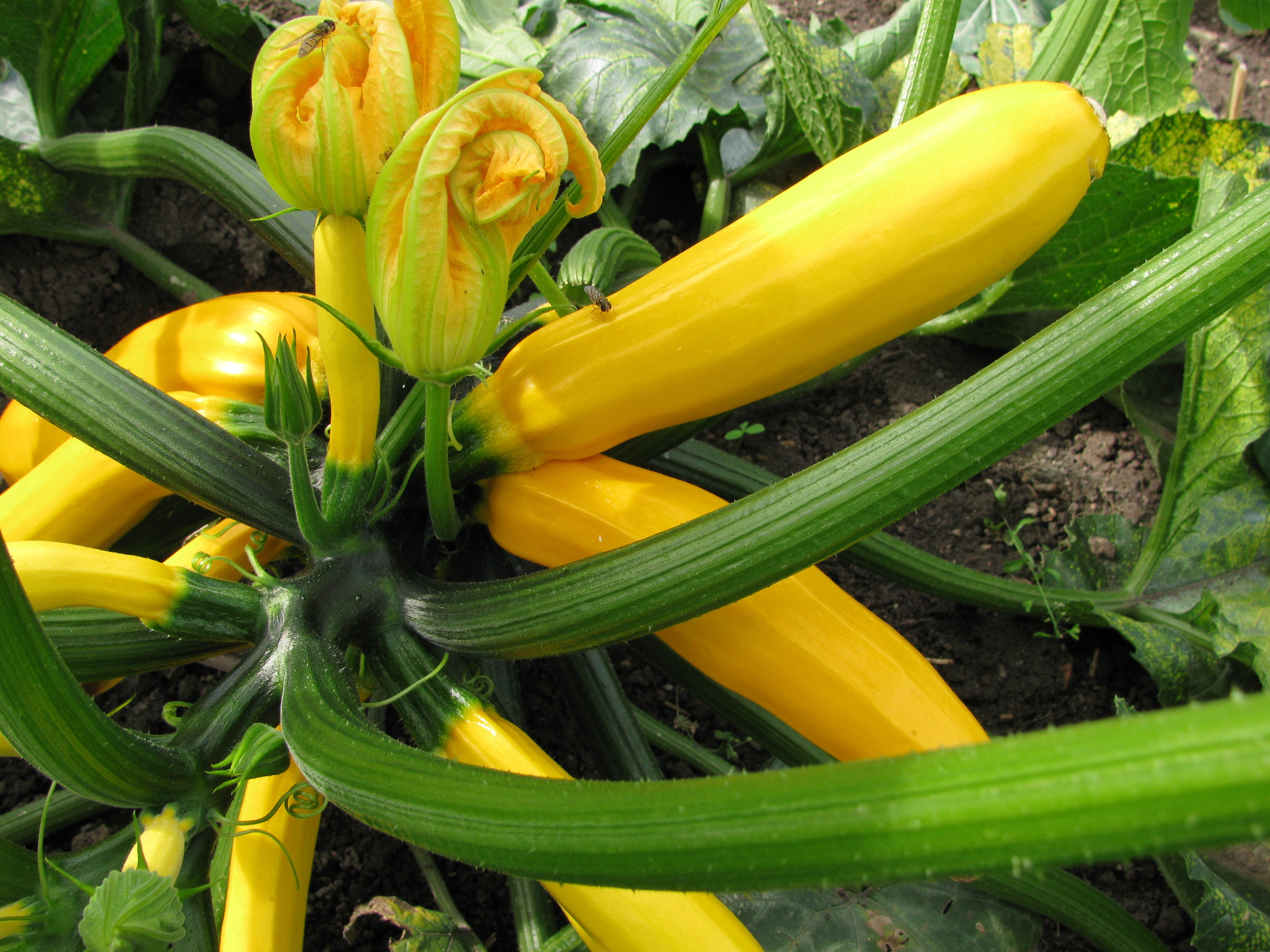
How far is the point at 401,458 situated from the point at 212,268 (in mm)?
1036

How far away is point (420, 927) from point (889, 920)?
0.74 metres

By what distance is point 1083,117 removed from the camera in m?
1.18

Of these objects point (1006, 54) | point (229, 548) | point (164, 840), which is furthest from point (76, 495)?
point (1006, 54)

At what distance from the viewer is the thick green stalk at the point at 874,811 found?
506 mm

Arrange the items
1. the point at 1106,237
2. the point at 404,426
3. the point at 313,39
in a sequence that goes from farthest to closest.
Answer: the point at 1106,237 < the point at 404,426 < the point at 313,39

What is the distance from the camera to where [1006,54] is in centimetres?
201

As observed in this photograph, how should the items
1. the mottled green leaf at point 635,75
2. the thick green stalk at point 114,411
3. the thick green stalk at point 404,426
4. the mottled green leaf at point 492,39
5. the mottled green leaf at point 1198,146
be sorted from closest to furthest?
1. the thick green stalk at point 114,411
2. the thick green stalk at point 404,426
3. the mottled green leaf at point 1198,146
4. the mottled green leaf at point 635,75
5. the mottled green leaf at point 492,39

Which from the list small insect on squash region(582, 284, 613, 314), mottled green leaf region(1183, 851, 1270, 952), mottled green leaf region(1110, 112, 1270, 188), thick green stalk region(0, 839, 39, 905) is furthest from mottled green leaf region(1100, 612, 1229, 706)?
thick green stalk region(0, 839, 39, 905)

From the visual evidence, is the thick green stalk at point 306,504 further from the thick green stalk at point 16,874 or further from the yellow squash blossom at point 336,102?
the thick green stalk at point 16,874

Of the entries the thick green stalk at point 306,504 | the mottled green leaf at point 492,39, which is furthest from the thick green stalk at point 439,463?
the mottled green leaf at point 492,39

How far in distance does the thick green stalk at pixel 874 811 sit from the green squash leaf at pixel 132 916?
183 mm

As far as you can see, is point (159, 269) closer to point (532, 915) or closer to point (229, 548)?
point (229, 548)

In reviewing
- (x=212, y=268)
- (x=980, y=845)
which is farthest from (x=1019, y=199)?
(x=212, y=268)

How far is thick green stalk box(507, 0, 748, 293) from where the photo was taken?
1.13 meters
